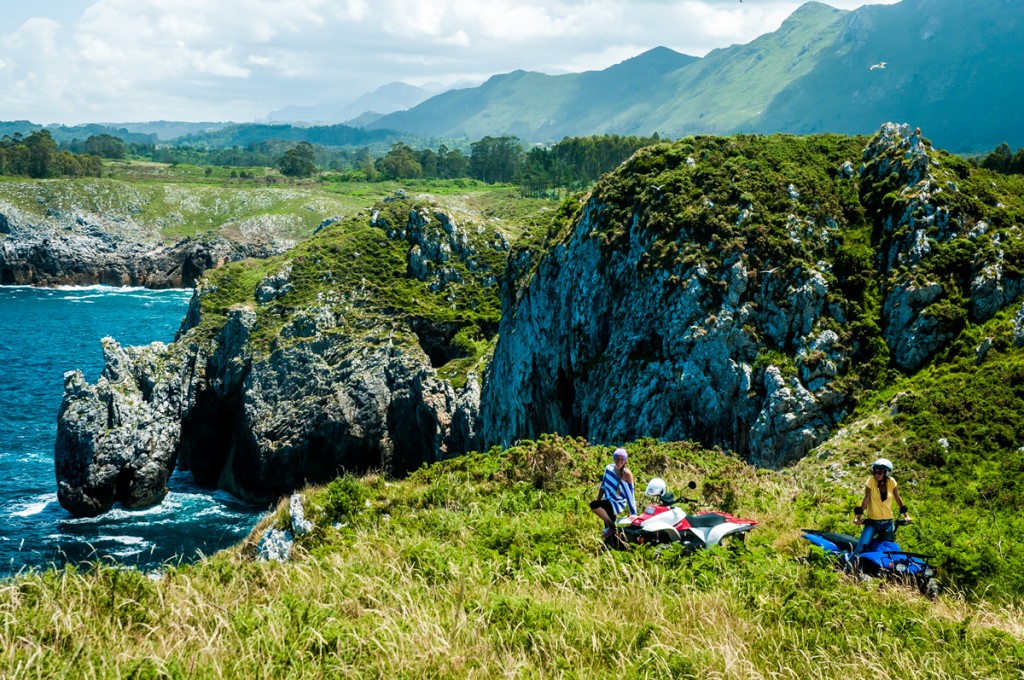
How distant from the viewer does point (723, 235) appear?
120 feet

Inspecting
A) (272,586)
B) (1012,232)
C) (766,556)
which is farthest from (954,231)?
(272,586)

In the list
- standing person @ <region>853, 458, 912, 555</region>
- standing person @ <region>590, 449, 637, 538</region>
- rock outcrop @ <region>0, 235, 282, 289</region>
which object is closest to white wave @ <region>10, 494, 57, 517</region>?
standing person @ <region>590, 449, 637, 538</region>

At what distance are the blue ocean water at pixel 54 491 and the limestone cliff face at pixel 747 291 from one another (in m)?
21.2

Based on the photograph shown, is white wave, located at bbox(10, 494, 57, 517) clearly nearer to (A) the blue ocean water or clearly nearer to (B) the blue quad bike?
(A) the blue ocean water

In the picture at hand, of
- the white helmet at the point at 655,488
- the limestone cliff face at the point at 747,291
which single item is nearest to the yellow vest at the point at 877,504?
the white helmet at the point at 655,488

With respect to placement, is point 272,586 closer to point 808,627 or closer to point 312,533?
point 312,533

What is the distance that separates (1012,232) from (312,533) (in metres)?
32.4

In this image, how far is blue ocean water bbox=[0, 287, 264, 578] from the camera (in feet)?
159

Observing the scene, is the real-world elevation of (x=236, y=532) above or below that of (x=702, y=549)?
below

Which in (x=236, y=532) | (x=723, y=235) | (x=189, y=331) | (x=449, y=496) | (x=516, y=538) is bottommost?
(x=236, y=532)

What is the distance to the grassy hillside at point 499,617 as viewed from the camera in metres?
7.89

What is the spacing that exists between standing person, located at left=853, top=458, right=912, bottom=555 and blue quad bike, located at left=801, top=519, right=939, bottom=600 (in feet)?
0.92

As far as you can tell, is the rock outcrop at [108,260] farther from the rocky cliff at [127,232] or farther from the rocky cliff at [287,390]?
the rocky cliff at [287,390]

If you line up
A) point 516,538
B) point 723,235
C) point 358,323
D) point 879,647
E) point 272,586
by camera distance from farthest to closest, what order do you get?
point 358,323 → point 723,235 → point 516,538 → point 272,586 → point 879,647
